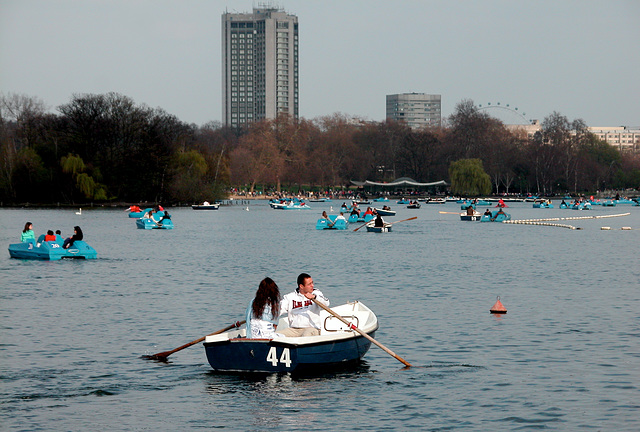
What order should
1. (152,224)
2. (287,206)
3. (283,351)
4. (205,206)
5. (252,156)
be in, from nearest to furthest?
(283,351)
(152,224)
(205,206)
(287,206)
(252,156)

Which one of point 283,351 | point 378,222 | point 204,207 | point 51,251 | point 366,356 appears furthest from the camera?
point 204,207

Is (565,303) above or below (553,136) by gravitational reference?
below

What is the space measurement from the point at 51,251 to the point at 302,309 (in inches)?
1174

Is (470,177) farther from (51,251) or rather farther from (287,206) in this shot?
(51,251)

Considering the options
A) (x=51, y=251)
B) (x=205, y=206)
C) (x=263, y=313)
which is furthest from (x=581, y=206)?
(x=263, y=313)

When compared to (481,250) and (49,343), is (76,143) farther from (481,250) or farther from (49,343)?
(49,343)

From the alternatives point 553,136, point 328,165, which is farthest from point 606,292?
point 328,165

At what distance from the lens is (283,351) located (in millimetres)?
16812

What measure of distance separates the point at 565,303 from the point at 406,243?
32678mm

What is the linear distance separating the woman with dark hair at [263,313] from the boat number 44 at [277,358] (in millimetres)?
309

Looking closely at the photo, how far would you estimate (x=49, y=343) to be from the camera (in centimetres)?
2156

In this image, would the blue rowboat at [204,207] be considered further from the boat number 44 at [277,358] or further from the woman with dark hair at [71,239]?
A: the boat number 44 at [277,358]

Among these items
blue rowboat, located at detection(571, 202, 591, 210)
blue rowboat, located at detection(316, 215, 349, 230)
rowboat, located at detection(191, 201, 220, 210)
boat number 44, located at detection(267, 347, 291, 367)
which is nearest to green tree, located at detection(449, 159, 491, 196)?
blue rowboat, located at detection(571, 202, 591, 210)

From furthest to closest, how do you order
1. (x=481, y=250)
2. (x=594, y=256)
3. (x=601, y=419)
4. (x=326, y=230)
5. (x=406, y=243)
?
(x=326, y=230) → (x=406, y=243) → (x=481, y=250) → (x=594, y=256) → (x=601, y=419)
